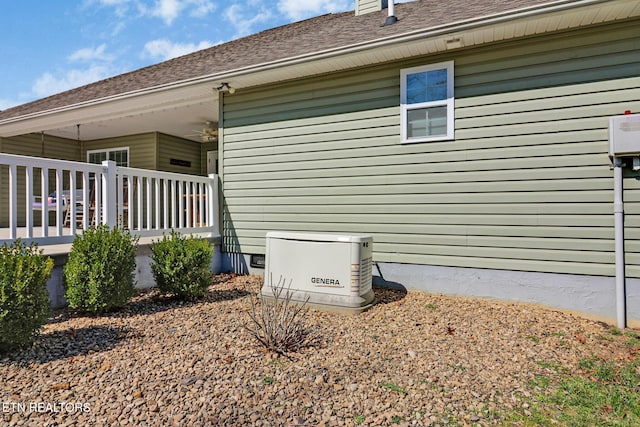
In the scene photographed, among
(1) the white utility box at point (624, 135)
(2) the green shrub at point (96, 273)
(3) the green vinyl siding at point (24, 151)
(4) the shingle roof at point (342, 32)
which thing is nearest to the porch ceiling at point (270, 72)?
(4) the shingle roof at point (342, 32)

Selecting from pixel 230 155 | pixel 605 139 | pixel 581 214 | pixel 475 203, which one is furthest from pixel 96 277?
pixel 605 139

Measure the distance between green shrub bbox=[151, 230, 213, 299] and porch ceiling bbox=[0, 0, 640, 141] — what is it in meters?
2.63

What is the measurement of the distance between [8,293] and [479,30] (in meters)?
4.90

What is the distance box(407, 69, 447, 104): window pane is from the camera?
4477 mm

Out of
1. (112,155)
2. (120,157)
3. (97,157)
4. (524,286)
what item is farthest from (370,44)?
(97,157)

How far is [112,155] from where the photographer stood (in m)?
9.56

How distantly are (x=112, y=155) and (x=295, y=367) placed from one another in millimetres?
9167

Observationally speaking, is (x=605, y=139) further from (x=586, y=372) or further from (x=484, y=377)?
(x=484, y=377)

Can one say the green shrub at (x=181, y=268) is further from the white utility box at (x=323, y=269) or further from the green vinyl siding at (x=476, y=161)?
the green vinyl siding at (x=476, y=161)

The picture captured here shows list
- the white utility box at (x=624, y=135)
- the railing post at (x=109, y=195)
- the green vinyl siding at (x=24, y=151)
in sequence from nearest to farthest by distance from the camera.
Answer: the white utility box at (x=624, y=135) < the railing post at (x=109, y=195) < the green vinyl siding at (x=24, y=151)

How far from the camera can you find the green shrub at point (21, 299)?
102 inches

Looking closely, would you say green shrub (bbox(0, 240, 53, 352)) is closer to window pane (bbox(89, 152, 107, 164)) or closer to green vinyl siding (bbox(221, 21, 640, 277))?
green vinyl siding (bbox(221, 21, 640, 277))

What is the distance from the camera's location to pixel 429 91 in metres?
4.56

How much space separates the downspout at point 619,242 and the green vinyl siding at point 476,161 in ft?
0.36
